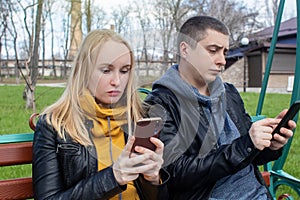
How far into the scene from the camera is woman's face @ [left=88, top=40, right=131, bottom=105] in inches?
57.1

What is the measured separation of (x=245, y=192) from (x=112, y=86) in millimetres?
726

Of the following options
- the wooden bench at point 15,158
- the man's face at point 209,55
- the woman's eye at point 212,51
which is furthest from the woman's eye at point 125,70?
the wooden bench at point 15,158

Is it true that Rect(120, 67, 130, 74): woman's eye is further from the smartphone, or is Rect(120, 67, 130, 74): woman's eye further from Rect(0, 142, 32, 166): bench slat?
Rect(0, 142, 32, 166): bench slat

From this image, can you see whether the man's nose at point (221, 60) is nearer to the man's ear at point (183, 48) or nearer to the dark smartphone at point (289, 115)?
the man's ear at point (183, 48)

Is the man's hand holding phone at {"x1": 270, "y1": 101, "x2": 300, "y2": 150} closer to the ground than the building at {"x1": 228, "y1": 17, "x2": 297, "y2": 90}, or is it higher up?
closer to the ground

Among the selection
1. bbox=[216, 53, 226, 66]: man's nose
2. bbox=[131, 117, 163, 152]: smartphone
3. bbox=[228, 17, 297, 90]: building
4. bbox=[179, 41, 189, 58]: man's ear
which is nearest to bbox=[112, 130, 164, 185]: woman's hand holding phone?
bbox=[131, 117, 163, 152]: smartphone

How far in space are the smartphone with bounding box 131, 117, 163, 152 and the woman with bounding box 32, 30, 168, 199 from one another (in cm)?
21

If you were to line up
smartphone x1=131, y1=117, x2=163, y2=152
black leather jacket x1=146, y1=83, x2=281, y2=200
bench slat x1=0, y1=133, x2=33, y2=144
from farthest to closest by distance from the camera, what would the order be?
bench slat x1=0, y1=133, x2=33, y2=144 < black leather jacket x1=146, y1=83, x2=281, y2=200 < smartphone x1=131, y1=117, x2=163, y2=152

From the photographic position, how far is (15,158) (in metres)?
1.69

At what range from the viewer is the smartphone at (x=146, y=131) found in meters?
1.15

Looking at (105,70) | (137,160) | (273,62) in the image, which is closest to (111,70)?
(105,70)

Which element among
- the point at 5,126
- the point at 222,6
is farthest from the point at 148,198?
the point at 222,6

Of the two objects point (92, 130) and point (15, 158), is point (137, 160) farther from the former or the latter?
point (15, 158)

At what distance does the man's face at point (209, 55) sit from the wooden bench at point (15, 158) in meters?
0.73
